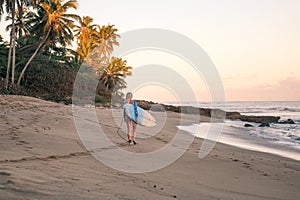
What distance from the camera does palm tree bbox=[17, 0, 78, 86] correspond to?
3109cm

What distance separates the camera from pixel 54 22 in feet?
103

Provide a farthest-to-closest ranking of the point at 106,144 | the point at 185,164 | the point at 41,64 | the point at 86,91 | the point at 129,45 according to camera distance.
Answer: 1. the point at 86,91
2. the point at 41,64
3. the point at 129,45
4. the point at 106,144
5. the point at 185,164

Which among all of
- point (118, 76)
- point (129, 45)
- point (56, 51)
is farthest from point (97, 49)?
Answer: point (129, 45)

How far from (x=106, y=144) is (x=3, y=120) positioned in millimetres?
3599

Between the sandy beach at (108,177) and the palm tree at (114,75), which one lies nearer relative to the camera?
the sandy beach at (108,177)

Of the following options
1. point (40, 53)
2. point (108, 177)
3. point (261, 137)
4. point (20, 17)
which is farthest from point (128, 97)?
point (40, 53)

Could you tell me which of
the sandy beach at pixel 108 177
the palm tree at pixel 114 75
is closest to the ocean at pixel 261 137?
the sandy beach at pixel 108 177

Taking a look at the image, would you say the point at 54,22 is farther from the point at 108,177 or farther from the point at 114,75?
the point at 108,177

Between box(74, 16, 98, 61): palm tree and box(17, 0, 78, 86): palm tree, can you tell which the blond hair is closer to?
box(17, 0, 78, 86): palm tree

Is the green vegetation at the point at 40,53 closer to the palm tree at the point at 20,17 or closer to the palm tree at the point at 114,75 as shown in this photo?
the palm tree at the point at 20,17

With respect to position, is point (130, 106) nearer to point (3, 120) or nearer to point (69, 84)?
point (3, 120)

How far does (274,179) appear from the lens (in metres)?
6.10

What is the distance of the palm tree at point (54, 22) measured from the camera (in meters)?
31.1

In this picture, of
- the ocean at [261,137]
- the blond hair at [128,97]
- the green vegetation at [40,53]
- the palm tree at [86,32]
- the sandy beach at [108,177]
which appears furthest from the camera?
the palm tree at [86,32]
